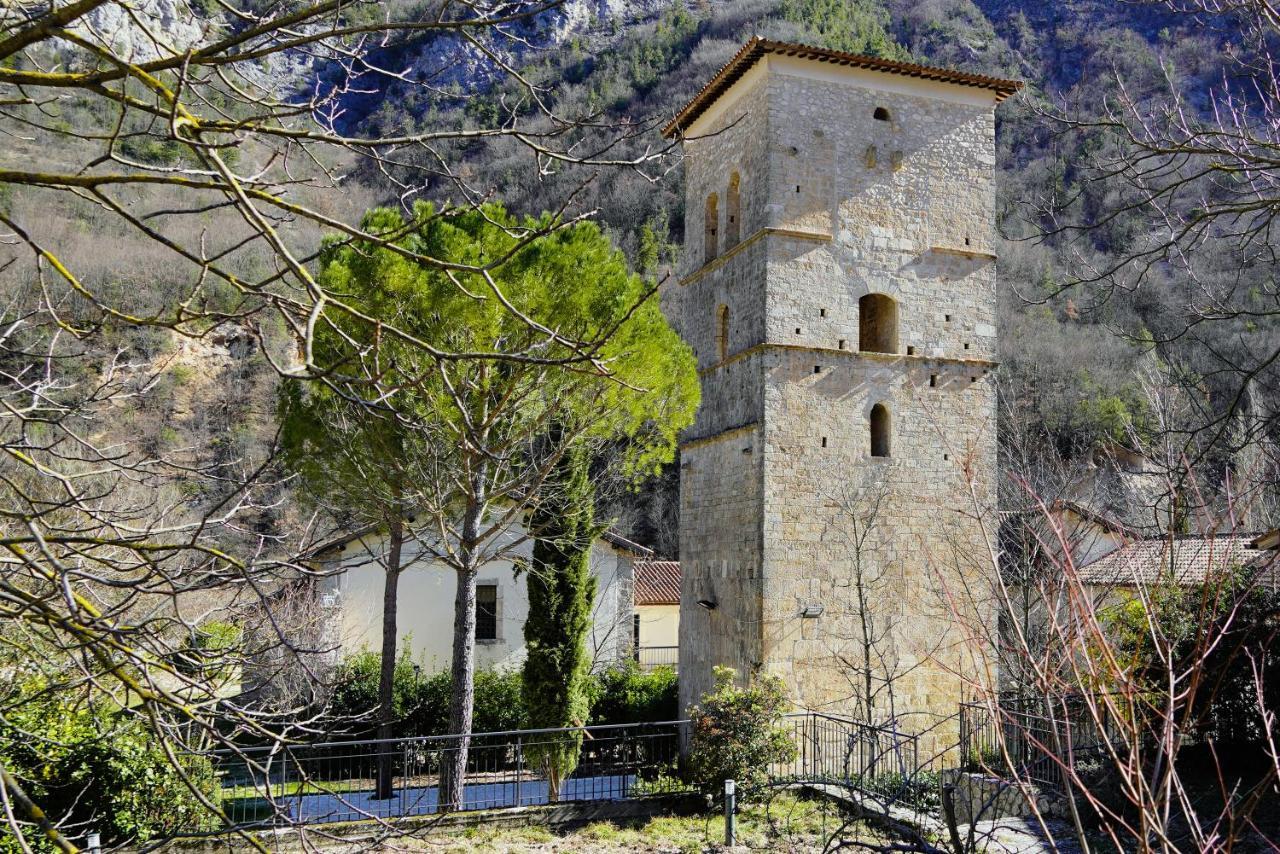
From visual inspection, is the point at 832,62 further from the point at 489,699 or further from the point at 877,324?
the point at 489,699

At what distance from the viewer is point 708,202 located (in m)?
16.9

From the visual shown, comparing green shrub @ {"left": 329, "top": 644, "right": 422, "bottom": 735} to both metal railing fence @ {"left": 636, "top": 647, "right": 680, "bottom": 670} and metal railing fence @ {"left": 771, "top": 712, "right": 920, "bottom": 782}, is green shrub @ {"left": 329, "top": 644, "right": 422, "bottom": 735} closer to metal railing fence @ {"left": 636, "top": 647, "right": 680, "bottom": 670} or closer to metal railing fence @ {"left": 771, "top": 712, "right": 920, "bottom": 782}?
metal railing fence @ {"left": 771, "top": 712, "right": 920, "bottom": 782}

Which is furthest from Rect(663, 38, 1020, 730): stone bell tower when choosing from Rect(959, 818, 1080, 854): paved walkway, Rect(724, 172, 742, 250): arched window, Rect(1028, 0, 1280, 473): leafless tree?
Rect(959, 818, 1080, 854): paved walkway

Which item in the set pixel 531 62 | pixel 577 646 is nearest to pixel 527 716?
pixel 577 646

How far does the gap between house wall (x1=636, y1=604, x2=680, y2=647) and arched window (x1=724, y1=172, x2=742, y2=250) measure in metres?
15.0

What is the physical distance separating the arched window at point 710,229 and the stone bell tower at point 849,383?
0.83 m

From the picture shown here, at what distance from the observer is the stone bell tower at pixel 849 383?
1420cm

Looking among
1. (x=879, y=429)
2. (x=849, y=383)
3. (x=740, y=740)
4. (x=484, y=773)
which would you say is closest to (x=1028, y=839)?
(x=740, y=740)

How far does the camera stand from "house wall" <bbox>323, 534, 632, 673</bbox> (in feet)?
70.6

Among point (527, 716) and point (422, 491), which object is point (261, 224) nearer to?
point (422, 491)

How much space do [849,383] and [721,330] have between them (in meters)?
2.41

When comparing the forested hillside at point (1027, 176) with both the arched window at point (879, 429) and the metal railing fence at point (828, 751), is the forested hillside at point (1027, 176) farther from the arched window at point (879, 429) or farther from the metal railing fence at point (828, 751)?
the metal railing fence at point (828, 751)

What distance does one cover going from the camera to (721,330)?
52.9 feet

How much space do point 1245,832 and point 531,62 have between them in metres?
49.9
